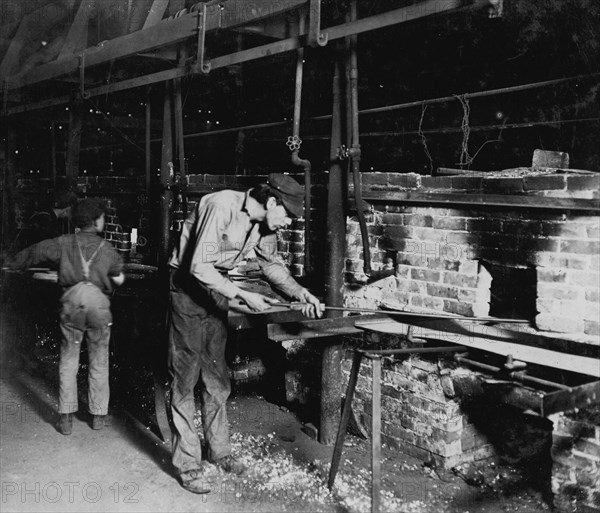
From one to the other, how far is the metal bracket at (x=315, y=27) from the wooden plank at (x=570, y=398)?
243cm

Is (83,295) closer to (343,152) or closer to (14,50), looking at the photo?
(343,152)

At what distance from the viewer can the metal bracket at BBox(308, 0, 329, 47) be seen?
369cm

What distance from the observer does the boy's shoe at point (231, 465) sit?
4.12 metres

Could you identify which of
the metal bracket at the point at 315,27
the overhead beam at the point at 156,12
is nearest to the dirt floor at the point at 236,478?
the metal bracket at the point at 315,27

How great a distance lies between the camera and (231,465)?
4.15 metres

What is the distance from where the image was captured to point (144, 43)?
4.88 meters

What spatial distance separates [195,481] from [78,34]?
4630 millimetres

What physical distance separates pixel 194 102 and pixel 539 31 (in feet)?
13.9

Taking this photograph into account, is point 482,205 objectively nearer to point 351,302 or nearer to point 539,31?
point 351,302

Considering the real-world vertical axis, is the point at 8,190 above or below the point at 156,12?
below

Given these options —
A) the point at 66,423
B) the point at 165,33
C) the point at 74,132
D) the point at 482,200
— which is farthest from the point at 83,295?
the point at 482,200

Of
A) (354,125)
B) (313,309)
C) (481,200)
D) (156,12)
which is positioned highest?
(156,12)

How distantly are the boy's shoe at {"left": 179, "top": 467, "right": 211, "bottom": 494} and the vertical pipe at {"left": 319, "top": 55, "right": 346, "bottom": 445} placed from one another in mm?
Result: 1056

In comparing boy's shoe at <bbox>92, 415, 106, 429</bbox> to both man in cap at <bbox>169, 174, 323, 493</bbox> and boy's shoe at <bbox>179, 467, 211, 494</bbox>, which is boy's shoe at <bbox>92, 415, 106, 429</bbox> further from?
boy's shoe at <bbox>179, 467, 211, 494</bbox>
